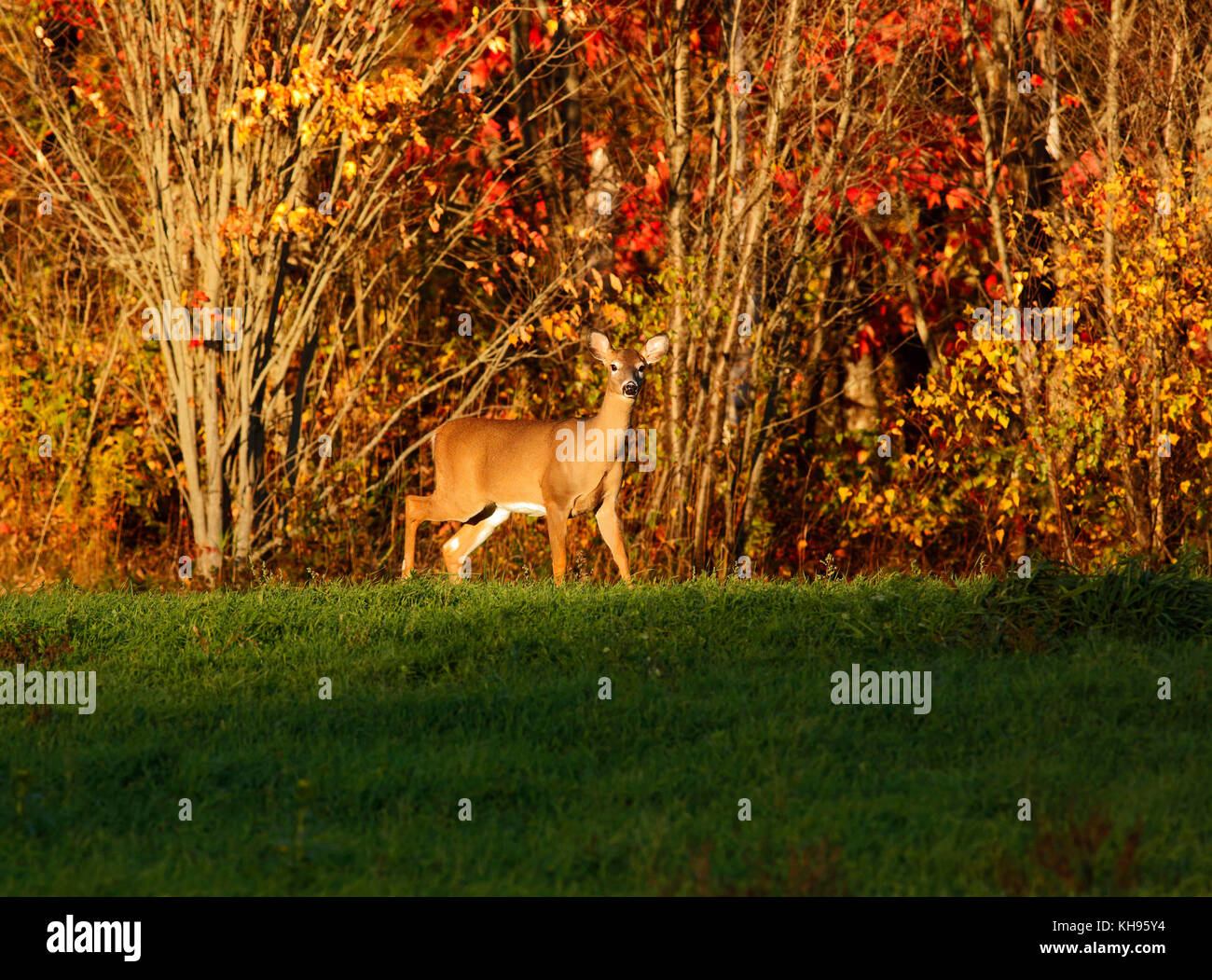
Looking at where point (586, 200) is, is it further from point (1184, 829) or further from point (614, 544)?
point (1184, 829)

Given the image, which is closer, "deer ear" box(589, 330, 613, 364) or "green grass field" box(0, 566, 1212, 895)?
"green grass field" box(0, 566, 1212, 895)

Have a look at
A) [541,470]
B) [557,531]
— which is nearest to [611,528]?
[557,531]

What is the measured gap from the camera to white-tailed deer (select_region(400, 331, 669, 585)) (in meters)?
9.92

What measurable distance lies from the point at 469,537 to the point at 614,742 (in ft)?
15.4

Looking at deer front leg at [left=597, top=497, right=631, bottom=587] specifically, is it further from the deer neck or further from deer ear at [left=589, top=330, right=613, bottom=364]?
deer ear at [left=589, top=330, right=613, bottom=364]

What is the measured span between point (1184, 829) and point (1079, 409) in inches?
276

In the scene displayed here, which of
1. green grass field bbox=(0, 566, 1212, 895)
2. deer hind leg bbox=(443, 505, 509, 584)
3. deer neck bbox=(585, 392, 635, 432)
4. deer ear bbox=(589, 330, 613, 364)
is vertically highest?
deer ear bbox=(589, 330, 613, 364)

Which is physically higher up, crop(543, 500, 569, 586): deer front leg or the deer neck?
the deer neck

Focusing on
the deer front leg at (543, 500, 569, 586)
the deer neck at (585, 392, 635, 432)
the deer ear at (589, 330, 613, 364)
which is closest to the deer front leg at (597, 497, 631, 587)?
the deer front leg at (543, 500, 569, 586)

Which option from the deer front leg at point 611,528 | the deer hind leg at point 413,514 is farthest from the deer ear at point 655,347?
the deer hind leg at point 413,514

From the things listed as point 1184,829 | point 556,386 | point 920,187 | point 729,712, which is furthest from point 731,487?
point 1184,829

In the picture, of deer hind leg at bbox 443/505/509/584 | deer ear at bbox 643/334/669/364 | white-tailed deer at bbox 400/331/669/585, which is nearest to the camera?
white-tailed deer at bbox 400/331/669/585

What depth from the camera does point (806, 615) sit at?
8109mm

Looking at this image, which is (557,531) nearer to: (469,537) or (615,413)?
(615,413)
